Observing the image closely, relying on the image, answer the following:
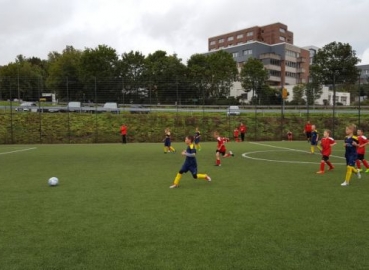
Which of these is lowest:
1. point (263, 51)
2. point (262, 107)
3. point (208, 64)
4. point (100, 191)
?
point (100, 191)

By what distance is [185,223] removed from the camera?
620 centimetres

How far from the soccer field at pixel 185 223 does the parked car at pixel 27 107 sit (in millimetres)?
27229

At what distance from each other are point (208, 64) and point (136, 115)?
29.6 meters

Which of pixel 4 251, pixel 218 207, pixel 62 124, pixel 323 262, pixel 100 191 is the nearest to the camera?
pixel 323 262

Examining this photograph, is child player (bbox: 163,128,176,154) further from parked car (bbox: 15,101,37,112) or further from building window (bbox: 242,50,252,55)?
building window (bbox: 242,50,252,55)

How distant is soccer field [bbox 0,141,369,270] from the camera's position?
4.63m

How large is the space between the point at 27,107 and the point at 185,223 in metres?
34.4

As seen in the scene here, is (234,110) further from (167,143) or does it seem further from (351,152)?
(351,152)

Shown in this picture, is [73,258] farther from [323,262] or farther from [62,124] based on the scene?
[62,124]

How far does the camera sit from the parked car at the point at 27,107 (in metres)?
35.8

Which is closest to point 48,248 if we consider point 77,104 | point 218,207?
point 218,207

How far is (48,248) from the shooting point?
504cm

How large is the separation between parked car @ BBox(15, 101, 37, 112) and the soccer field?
1072 inches

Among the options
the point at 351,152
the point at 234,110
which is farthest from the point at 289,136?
the point at 351,152
